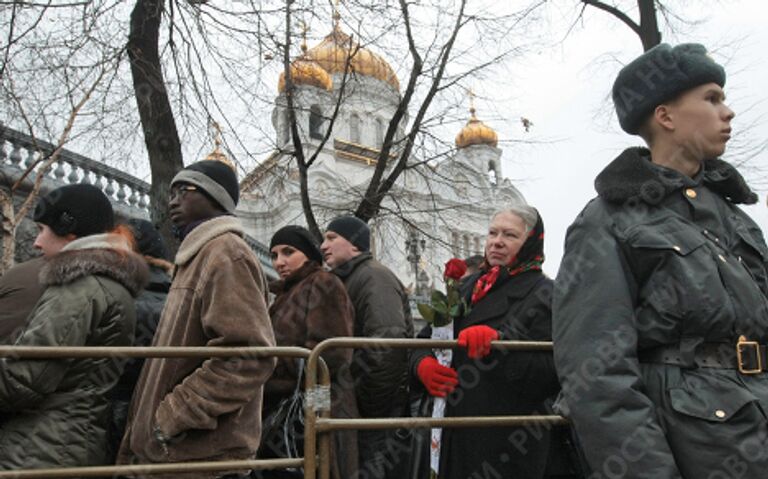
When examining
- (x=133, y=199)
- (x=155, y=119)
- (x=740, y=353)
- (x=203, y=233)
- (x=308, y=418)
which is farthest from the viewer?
(x=133, y=199)

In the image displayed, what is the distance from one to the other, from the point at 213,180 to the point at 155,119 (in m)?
4.14

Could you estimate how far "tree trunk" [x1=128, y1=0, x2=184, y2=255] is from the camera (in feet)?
21.6

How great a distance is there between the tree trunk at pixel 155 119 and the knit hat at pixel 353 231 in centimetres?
239

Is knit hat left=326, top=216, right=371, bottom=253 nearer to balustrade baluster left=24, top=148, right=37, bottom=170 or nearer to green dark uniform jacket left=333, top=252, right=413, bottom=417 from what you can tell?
green dark uniform jacket left=333, top=252, right=413, bottom=417

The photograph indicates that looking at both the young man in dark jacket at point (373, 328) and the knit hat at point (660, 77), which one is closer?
the knit hat at point (660, 77)

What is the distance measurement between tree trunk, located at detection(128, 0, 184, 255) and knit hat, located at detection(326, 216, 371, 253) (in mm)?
2388

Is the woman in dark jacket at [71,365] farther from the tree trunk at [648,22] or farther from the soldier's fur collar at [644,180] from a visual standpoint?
the tree trunk at [648,22]

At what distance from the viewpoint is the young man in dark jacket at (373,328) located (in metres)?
4.02

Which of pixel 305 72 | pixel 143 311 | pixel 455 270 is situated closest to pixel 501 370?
pixel 455 270

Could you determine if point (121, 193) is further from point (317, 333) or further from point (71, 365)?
point (71, 365)

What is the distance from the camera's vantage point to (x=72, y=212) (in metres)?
3.25

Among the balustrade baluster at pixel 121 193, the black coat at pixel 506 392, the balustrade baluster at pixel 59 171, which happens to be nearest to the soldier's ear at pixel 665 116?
the black coat at pixel 506 392

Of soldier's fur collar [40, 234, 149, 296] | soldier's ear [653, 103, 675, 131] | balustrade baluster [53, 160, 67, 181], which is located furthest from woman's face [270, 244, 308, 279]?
balustrade baluster [53, 160, 67, 181]

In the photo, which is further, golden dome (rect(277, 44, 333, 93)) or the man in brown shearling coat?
golden dome (rect(277, 44, 333, 93))
